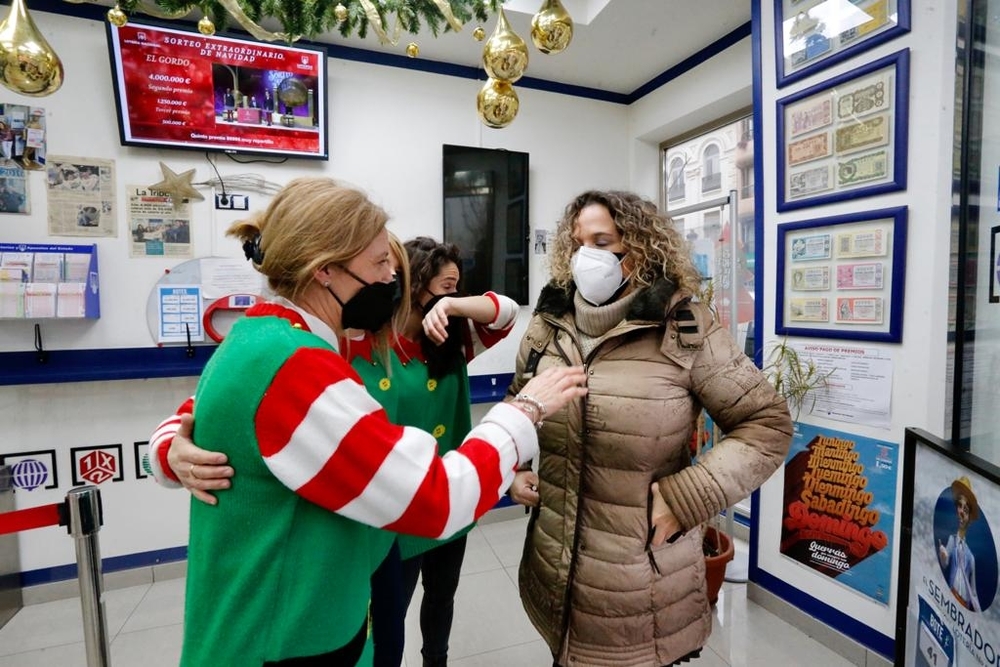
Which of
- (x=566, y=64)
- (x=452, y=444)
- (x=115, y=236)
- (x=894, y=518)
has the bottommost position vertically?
(x=894, y=518)

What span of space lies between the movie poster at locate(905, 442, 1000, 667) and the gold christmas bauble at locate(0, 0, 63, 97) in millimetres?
2042

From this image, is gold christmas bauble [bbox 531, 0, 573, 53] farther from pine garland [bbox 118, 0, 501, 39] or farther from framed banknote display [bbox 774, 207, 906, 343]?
framed banknote display [bbox 774, 207, 906, 343]

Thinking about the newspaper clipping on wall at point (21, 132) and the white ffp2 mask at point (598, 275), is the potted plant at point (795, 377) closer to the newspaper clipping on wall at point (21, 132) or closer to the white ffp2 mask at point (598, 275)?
the white ffp2 mask at point (598, 275)

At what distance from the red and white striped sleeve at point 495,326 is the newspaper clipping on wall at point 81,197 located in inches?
86.3

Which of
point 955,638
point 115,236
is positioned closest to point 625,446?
point 955,638

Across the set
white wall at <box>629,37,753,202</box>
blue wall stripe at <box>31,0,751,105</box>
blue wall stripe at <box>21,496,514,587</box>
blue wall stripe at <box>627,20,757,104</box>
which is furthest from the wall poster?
blue wall stripe at <box>31,0,751,105</box>

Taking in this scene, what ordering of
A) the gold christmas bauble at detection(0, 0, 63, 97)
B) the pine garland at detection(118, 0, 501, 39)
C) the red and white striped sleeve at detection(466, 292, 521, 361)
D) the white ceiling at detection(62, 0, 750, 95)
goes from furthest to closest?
the white ceiling at detection(62, 0, 750, 95), the red and white striped sleeve at detection(466, 292, 521, 361), the pine garland at detection(118, 0, 501, 39), the gold christmas bauble at detection(0, 0, 63, 97)

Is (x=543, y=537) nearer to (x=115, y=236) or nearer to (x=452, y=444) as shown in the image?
(x=452, y=444)

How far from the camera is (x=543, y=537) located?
1.33 meters

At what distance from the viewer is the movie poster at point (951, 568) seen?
A: 2.99 feet

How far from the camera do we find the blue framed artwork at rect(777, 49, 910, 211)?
181 cm

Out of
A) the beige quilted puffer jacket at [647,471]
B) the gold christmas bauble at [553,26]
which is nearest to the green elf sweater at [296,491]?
the beige quilted puffer jacket at [647,471]

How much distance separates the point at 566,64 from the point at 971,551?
311 cm

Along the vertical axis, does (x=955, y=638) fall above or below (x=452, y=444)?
below
